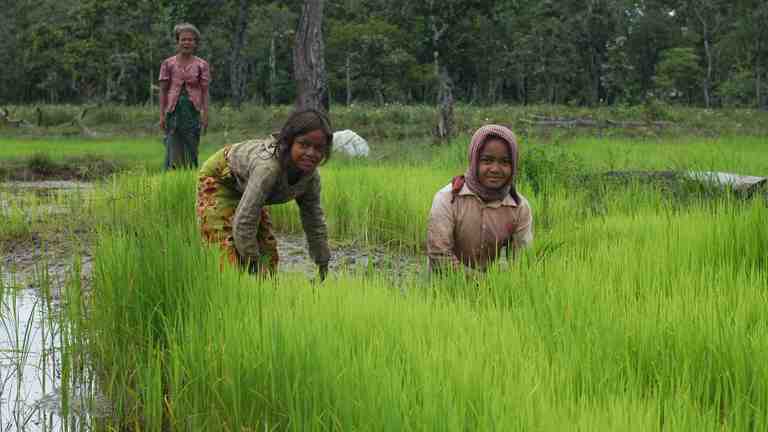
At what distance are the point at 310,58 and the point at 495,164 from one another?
8325mm

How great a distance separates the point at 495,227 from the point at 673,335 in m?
1.27

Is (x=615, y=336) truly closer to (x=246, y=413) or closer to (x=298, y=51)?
(x=246, y=413)

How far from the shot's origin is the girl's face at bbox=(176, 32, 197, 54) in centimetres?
629

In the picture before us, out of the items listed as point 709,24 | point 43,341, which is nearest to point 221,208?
point 43,341

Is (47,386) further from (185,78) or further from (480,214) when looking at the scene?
(185,78)

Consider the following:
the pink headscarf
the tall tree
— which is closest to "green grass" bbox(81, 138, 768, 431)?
the pink headscarf

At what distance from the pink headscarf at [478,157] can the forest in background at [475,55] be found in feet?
88.8

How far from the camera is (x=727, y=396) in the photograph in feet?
6.10

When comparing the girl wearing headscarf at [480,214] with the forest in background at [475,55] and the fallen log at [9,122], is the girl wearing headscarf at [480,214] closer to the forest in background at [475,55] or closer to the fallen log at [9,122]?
the fallen log at [9,122]

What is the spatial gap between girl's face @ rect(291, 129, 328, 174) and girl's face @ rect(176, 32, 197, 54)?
367 centimetres

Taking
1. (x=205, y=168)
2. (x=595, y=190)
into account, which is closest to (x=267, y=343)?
(x=205, y=168)

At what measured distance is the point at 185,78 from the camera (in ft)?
21.4

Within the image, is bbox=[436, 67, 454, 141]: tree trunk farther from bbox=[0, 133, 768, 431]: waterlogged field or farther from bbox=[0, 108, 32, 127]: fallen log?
bbox=[0, 108, 32, 127]: fallen log

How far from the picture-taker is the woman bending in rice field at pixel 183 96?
650cm
